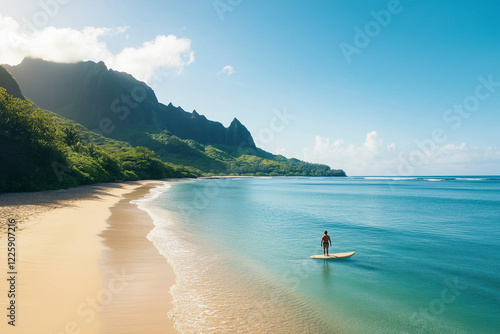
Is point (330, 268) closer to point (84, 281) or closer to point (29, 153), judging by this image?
point (84, 281)

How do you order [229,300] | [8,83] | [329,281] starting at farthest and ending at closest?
[8,83] → [329,281] → [229,300]

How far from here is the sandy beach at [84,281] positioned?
8211mm

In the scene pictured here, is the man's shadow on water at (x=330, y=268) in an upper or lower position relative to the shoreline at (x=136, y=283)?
lower

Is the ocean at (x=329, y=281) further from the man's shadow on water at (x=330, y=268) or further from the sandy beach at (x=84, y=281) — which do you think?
the sandy beach at (x=84, y=281)

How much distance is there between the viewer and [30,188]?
38.8 m

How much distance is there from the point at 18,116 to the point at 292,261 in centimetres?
4818

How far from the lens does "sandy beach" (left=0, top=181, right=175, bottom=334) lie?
8211mm

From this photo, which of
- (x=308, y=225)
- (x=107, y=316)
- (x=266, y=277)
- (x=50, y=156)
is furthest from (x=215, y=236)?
(x=50, y=156)

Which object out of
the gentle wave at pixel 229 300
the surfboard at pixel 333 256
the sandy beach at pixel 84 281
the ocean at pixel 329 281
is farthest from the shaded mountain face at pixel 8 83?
the surfboard at pixel 333 256

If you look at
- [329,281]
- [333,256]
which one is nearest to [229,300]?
[329,281]

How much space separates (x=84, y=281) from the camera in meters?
11.1

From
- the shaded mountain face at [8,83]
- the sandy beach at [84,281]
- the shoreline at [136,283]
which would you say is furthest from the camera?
the shaded mountain face at [8,83]

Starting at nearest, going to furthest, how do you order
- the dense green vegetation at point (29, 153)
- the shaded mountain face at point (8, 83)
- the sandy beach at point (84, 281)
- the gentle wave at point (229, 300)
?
the sandy beach at point (84, 281)
the gentle wave at point (229, 300)
the dense green vegetation at point (29, 153)
the shaded mountain face at point (8, 83)

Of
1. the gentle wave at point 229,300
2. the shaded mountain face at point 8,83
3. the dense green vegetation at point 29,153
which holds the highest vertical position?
the shaded mountain face at point 8,83
